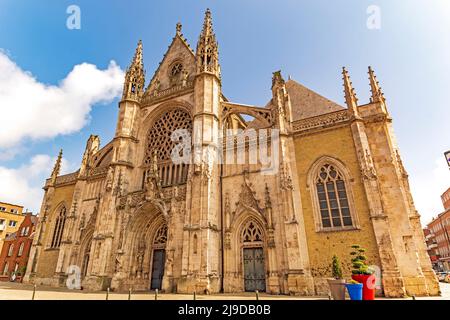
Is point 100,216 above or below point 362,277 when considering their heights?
above

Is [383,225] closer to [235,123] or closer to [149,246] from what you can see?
[235,123]

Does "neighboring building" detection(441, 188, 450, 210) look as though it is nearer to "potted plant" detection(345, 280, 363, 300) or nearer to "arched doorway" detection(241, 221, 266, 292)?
"arched doorway" detection(241, 221, 266, 292)

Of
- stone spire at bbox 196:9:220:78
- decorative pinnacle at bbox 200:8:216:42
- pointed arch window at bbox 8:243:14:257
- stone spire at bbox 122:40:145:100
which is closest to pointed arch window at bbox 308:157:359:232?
stone spire at bbox 196:9:220:78

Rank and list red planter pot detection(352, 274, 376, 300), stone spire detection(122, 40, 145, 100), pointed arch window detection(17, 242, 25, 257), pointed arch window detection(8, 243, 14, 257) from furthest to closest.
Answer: pointed arch window detection(8, 243, 14, 257) → pointed arch window detection(17, 242, 25, 257) → stone spire detection(122, 40, 145, 100) → red planter pot detection(352, 274, 376, 300)

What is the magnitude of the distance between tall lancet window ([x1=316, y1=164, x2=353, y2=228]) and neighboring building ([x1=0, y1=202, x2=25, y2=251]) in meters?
49.3

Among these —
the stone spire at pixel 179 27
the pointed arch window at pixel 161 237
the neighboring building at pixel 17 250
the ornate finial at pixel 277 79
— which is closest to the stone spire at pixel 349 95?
the ornate finial at pixel 277 79

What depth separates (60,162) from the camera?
82.7 ft

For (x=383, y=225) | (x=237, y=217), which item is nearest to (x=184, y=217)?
(x=237, y=217)

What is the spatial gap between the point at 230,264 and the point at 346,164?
8176 mm

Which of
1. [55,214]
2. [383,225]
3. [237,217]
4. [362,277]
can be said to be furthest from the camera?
[55,214]

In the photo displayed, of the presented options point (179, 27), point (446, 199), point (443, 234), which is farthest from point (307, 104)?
point (443, 234)

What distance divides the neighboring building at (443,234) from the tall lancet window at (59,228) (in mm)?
55120

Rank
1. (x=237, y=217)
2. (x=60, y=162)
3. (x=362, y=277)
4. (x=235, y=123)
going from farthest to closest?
(x=60, y=162) → (x=235, y=123) → (x=237, y=217) → (x=362, y=277)

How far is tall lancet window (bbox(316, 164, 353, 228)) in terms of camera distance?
42.9 ft
